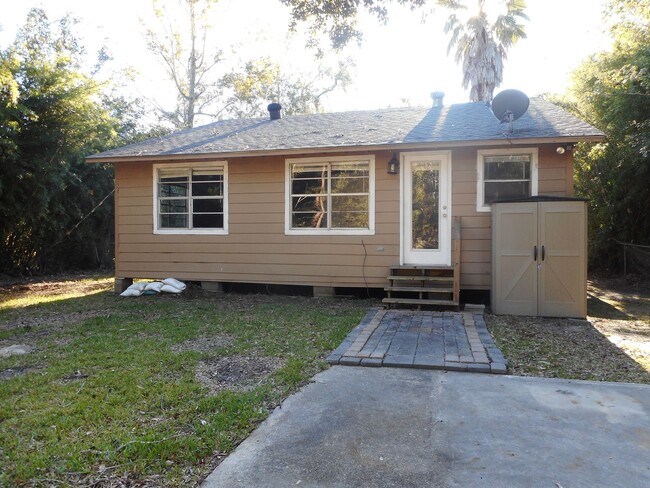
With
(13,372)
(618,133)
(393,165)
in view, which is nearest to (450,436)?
(13,372)

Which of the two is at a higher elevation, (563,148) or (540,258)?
(563,148)

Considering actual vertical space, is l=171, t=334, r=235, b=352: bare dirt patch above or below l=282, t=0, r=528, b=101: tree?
below

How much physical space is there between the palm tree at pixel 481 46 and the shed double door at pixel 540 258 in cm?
1024

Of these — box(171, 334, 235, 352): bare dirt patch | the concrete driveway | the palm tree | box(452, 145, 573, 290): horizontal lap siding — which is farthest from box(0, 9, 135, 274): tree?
the palm tree

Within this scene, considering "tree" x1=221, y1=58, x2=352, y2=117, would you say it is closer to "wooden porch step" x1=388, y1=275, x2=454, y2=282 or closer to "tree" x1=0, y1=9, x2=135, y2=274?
"tree" x1=0, y1=9, x2=135, y2=274

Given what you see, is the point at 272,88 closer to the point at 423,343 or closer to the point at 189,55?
the point at 189,55

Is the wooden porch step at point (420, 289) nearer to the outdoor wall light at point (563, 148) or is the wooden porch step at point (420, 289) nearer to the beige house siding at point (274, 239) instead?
the beige house siding at point (274, 239)

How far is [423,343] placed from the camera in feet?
15.7

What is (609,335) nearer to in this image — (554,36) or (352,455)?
(352,455)

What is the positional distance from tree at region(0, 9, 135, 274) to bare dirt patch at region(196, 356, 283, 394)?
6.46 metres

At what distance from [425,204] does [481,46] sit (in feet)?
33.6

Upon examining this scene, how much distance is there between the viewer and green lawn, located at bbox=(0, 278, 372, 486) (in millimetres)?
2438

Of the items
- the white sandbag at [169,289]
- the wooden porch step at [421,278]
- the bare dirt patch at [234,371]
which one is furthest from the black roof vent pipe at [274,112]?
the bare dirt patch at [234,371]

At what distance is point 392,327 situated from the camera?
553 cm
